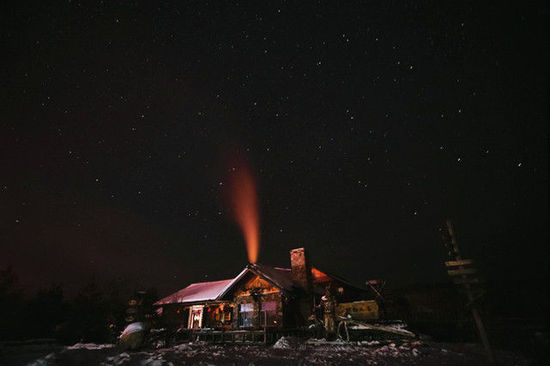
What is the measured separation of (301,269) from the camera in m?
22.7

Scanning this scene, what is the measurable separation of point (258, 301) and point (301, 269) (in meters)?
4.46

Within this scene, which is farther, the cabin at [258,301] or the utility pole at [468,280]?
the cabin at [258,301]

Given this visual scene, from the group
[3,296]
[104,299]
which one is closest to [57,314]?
[104,299]

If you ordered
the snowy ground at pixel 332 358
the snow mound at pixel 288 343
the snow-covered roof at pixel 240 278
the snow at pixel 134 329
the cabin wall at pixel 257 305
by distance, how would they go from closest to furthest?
the snowy ground at pixel 332 358 → the snow at pixel 134 329 → the snow mound at pixel 288 343 → the cabin wall at pixel 257 305 → the snow-covered roof at pixel 240 278

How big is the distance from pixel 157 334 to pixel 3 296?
3249 cm

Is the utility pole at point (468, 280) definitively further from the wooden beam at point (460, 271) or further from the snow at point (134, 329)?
the snow at point (134, 329)

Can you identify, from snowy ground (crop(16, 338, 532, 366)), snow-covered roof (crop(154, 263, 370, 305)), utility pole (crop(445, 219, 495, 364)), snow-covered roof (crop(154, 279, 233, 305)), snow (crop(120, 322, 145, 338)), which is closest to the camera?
snowy ground (crop(16, 338, 532, 366))

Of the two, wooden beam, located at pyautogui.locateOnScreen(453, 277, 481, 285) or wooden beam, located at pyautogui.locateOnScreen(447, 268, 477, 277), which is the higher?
wooden beam, located at pyautogui.locateOnScreen(447, 268, 477, 277)

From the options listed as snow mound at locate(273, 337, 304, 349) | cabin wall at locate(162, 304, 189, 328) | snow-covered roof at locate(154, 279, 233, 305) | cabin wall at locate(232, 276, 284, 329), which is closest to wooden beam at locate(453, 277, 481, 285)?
snow mound at locate(273, 337, 304, 349)

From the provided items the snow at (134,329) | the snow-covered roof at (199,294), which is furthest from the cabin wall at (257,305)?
the snow at (134,329)

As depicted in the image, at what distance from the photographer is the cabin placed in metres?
20.0

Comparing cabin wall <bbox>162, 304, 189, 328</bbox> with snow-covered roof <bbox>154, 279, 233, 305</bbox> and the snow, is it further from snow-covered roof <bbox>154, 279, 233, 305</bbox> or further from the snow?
the snow

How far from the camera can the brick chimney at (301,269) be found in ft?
72.3

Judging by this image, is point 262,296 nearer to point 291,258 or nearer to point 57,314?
point 291,258
